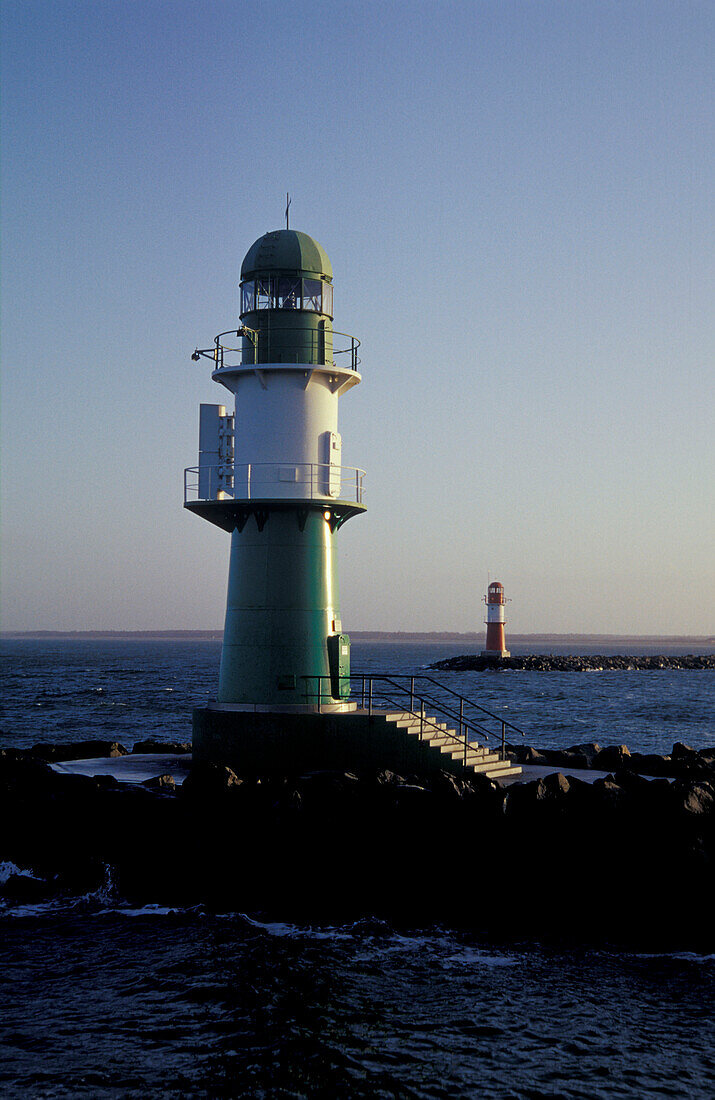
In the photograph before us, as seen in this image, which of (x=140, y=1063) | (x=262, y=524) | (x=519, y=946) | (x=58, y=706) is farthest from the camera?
(x=58, y=706)

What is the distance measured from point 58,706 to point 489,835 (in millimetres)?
43694

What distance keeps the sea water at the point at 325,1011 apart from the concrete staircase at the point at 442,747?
2.88 meters

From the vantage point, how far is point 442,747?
17516mm

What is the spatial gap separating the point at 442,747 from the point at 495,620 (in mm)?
75000

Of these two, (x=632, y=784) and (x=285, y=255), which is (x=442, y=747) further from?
(x=285, y=255)

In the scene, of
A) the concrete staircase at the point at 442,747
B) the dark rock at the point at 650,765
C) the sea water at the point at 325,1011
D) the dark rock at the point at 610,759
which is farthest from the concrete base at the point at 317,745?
the dark rock at the point at 650,765

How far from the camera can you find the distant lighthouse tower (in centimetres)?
1870

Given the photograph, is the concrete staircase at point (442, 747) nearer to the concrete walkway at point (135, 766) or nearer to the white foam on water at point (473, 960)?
the concrete walkway at point (135, 766)

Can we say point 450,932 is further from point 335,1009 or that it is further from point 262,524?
point 262,524

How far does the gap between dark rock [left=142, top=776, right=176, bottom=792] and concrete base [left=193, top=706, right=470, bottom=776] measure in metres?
1.48

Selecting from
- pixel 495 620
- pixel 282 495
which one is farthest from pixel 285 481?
pixel 495 620

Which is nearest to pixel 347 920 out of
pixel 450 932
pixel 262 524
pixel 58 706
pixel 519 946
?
pixel 450 932

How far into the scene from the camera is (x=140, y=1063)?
A: 9.90 m

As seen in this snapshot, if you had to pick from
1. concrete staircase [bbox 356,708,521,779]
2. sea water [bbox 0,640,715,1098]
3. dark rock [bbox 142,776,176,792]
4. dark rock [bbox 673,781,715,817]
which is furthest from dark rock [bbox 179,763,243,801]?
dark rock [bbox 673,781,715,817]
